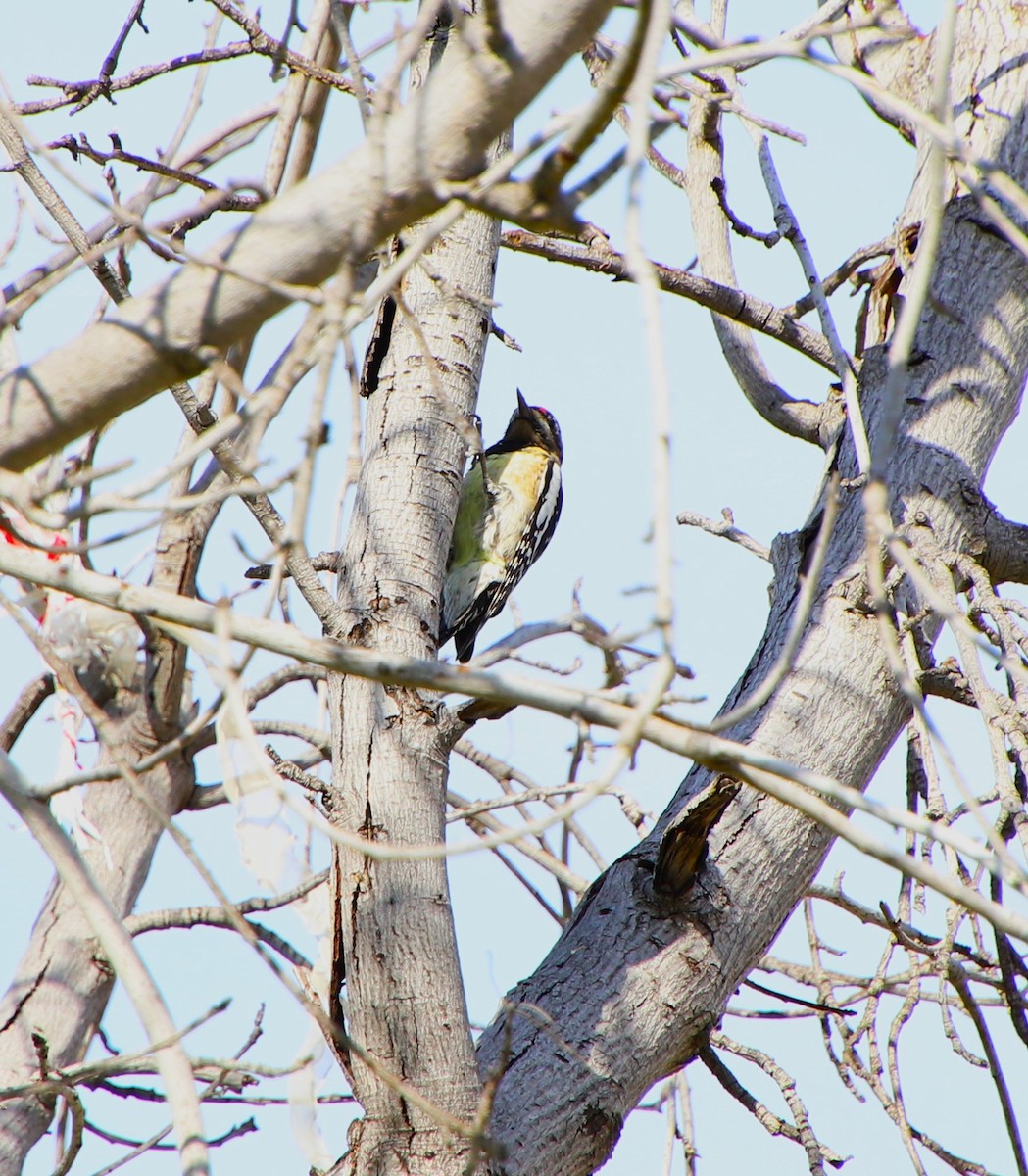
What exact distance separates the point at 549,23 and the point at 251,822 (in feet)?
6.24

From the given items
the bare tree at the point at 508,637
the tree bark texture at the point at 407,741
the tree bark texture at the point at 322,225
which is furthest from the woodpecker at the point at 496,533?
the tree bark texture at the point at 322,225

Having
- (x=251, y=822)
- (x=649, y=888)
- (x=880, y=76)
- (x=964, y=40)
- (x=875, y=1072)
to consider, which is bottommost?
(x=875, y=1072)

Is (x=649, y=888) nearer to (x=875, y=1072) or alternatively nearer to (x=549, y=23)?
(x=875, y=1072)

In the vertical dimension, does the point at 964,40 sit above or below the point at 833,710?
above

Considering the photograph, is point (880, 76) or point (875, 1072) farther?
point (880, 76)

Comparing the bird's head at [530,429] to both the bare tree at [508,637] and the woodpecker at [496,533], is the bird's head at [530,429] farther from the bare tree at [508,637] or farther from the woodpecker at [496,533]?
the bare tree at [508,637]

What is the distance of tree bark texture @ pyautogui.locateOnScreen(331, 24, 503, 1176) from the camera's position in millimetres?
2049

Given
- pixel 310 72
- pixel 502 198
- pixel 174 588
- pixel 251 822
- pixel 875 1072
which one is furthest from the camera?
pixel 174 588

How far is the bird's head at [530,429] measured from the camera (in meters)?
5.68

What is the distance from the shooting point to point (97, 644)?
144 inches

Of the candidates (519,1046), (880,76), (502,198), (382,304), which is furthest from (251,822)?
(880,76)

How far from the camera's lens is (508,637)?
1888 millimetres

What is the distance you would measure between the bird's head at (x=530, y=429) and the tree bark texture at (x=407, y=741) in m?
2.84

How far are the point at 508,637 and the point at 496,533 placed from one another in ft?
10.9
